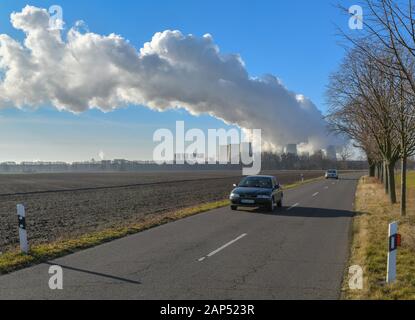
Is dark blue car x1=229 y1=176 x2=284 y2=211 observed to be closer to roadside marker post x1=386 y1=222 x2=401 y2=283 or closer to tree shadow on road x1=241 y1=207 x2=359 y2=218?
tree shadow on road x1=241 y1=207 x2=359 y2=218

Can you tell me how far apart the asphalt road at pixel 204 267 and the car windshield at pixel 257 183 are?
595 centimetres

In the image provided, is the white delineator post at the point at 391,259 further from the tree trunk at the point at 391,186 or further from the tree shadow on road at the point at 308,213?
the tree trunk at the point at 391,186

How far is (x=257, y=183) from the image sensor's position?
20.1m

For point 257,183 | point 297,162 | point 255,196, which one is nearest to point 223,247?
point 255,196

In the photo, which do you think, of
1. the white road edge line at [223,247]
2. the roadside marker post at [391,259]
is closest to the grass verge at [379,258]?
the roadside marker post at [391,259]

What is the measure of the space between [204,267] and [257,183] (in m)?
12.2

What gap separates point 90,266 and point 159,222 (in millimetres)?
6773

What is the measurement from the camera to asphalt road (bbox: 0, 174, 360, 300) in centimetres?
643

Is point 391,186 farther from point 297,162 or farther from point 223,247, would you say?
point 297,162

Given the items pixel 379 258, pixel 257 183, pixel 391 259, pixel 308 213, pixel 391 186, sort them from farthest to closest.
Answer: pixel 391 186, pixel 257 183, pixel 308 213, pixel 379 258, pixel 391 259
